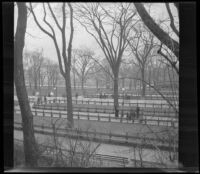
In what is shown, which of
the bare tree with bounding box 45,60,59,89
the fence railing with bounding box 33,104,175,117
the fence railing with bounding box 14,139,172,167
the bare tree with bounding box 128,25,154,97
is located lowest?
the fence railing with bounding box 14,139,172,167

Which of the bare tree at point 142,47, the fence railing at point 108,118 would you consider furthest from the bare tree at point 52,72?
the bare tree at point 142,47

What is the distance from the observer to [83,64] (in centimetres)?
122

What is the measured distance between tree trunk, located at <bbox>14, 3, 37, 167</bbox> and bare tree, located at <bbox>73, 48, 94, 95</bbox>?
28 centimetres

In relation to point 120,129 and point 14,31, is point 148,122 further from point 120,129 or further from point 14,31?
point 14,31

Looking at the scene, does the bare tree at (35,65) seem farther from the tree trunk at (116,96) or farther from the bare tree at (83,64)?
the tree trunk at (116,96)

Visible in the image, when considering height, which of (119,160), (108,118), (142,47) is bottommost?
(119,160)

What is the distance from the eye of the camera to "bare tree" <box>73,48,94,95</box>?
3.97ft

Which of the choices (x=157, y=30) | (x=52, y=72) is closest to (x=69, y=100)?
(x=52, y=72)

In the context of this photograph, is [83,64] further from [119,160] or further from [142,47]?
[119,160]

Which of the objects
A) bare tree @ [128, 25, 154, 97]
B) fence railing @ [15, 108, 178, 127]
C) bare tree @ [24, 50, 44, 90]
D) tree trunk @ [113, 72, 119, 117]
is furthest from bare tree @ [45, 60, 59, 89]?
bare tree @ [128, 25, 154, 97]

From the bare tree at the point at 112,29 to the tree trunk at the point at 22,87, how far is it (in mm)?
278

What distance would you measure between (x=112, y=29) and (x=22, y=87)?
57 cm

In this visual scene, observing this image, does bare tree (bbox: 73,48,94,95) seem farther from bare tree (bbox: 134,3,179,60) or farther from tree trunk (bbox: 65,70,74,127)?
bare tree (bbox: 134,3,179,60)

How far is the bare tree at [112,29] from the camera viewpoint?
1173 mm
